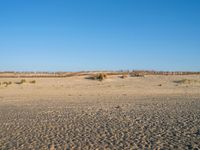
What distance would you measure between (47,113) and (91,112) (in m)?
2.46

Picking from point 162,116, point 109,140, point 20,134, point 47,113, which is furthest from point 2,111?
point 109,140

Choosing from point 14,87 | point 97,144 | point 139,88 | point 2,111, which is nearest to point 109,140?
point 97,144

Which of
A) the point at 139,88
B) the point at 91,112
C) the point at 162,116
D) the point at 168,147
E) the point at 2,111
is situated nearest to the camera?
the point at 168,147

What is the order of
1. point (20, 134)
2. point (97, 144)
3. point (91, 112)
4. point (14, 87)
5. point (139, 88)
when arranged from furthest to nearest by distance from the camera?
1. point (14, 87)
2. point (139, 88)
3. point (91, 112)
4. point (20, 134)
5. point (97, 144)

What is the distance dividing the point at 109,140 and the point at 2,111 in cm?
1141

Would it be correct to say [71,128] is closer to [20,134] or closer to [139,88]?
[20,134]

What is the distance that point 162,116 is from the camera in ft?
57.7

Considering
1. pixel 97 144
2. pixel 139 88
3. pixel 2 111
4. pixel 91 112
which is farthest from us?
pixel 139 88

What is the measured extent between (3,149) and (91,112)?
28.0 feet

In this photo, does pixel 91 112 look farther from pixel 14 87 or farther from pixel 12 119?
pixel 14 87

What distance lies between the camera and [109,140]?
40.2ft

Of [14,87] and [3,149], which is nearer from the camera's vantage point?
[3,149]

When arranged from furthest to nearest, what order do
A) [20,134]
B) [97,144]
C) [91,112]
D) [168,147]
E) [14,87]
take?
1. [14,87]
2. [91,112]
3. [20,134]
4. [97,144]
5. [168,147]

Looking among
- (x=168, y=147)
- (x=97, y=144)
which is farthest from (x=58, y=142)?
(x=168, y=147)
